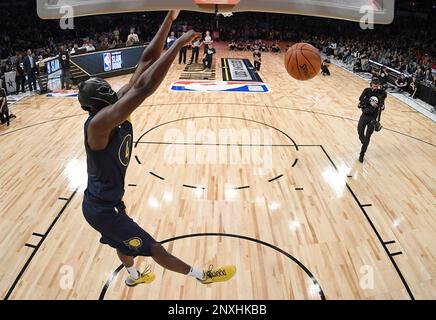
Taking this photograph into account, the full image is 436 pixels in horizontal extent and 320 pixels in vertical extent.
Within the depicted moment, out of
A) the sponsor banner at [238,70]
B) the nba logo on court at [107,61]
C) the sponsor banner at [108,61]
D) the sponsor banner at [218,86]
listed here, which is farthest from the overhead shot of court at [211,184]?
the sponsor banner at [238,70]

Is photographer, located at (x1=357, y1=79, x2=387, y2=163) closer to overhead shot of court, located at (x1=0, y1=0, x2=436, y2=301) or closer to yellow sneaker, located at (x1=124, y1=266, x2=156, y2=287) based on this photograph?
overhead shot of court, located at (x1=0, y1=0, x2=436, y2=301)

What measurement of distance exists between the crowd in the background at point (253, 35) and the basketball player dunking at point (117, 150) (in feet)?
34.5

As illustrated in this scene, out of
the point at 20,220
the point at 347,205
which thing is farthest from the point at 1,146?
the point at 347,205

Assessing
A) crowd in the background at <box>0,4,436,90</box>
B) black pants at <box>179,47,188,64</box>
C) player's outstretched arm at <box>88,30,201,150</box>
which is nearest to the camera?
player's outstretched arm at <box>88,30,201,150</box>

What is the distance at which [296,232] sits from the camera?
4863 millimetres

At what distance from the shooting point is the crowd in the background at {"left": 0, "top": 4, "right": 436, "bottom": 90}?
1674 centimetres

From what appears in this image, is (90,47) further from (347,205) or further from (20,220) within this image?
(347,205)

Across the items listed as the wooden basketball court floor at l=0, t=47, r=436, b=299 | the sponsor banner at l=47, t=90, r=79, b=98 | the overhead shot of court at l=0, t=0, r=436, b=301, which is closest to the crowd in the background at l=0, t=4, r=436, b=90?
the sponsor banner at l=47, t=90, r=79, b=98

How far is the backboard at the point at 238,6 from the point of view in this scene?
5504 mm

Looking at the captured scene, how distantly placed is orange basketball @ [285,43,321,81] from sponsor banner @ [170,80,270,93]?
616 cm

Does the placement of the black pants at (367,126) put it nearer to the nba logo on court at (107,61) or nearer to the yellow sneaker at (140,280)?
the yellow sneaker at (140,280)

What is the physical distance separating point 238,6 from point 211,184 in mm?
2727

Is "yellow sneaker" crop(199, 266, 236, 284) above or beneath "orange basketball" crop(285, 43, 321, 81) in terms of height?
beneath

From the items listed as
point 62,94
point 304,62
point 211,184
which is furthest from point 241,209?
point 62,94
